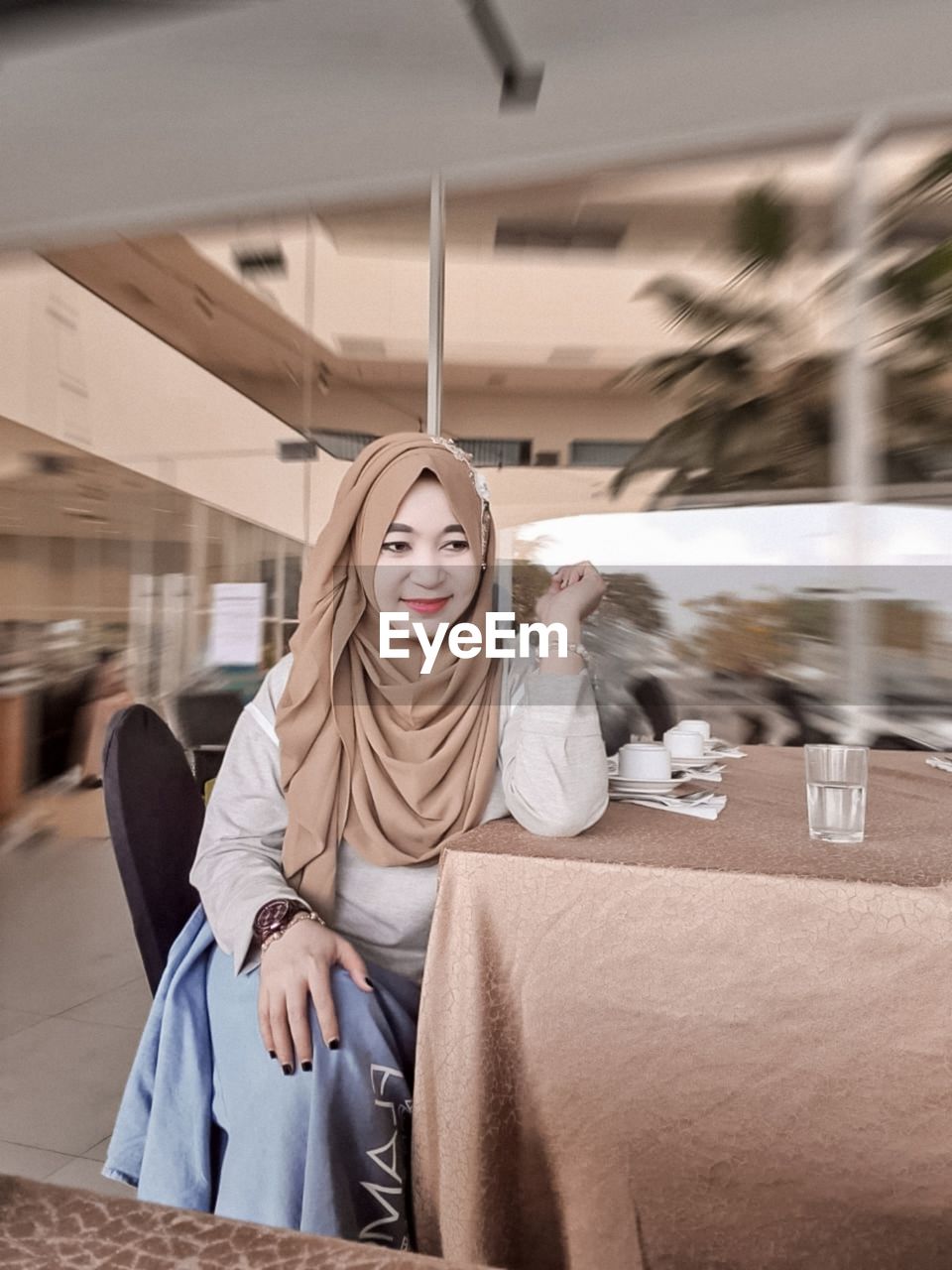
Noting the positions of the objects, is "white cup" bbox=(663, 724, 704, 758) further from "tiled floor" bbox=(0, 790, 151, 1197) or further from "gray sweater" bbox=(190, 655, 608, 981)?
"tiled floor" bbox=(0, 790, 151, 1197)

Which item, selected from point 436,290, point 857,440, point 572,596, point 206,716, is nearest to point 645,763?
point 572,596

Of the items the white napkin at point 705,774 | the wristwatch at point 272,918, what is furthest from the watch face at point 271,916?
the white napkin at point 705,774

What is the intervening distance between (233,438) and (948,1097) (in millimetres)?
3928

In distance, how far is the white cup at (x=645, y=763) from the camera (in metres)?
1.22

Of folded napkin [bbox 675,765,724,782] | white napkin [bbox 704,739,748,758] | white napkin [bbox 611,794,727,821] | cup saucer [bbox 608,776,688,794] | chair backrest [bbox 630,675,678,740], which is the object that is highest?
cup saucer [bbox 608,776,688,794]

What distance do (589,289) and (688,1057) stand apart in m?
3.32

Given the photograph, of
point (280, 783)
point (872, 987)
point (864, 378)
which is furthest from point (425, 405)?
point (872, 987)

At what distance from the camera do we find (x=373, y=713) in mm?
1201

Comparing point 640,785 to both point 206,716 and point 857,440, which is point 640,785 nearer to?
point 857,440

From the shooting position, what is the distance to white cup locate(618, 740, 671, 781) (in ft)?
4.00

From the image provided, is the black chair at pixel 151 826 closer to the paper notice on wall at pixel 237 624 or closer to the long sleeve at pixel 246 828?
the long sleeve at pixel 246 828

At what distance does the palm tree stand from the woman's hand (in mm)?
2915

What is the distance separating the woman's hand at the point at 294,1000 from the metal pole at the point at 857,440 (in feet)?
9.22

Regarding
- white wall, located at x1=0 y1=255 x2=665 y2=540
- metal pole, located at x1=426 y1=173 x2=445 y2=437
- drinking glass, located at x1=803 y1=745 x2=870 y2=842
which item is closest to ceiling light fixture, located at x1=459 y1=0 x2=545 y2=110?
metal pole, located at x1=426 y1=173 x2=445 y2=437
